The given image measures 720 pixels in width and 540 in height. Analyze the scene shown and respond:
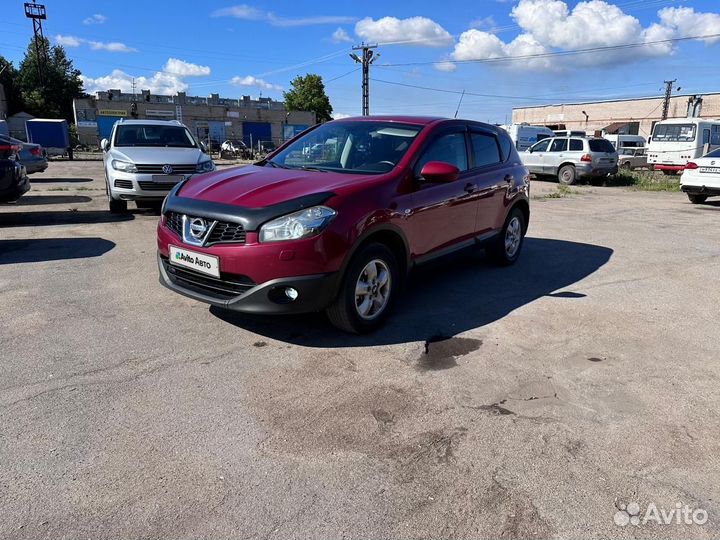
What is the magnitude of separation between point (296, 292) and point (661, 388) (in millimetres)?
2567

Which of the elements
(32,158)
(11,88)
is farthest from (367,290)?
(11,88)

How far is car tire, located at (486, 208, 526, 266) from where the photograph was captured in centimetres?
639

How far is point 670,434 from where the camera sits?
2969 mm

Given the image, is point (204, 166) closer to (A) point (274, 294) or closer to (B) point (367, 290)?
(B) point (367, 290)

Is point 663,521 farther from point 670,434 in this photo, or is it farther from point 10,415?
point 10,415

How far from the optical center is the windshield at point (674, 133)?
21.3 meters

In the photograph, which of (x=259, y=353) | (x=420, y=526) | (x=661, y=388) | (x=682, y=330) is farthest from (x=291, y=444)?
(x=682, y=330)

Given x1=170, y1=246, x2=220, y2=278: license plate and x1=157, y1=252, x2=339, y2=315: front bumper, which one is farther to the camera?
x1=170, y1=246, x2=220, y2=278: license plate

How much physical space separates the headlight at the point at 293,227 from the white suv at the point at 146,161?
581 cm

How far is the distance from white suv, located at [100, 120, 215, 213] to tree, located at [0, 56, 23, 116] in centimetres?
6957

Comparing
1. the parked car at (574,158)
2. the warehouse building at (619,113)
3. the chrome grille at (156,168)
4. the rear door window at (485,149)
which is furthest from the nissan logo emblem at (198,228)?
the warehouse building at (619,113)

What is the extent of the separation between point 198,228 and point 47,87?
247ft

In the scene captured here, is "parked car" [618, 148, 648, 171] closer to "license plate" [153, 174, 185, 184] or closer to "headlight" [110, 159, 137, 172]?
"license plate" [153, 174, 185, 184]
